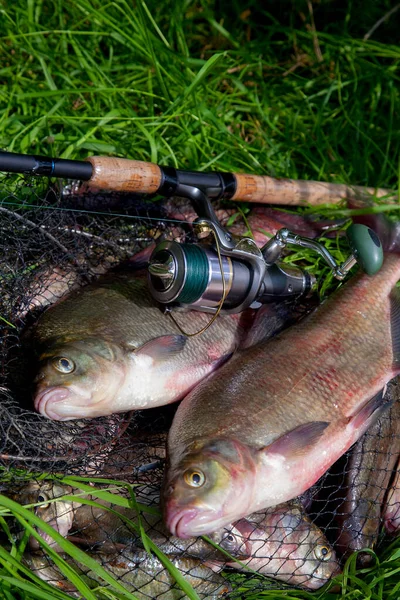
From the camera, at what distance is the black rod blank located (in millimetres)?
3027

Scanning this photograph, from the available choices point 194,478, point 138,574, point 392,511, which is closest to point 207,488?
point 194,478

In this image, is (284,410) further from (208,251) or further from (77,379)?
(77,379)

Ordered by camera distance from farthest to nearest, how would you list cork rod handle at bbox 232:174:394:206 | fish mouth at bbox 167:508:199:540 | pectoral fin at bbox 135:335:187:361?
cork rod handle at bbox 232:174:394:206 < pectoral fin at bbox 135:335:187:361 < fish mouth at bbox 167:508:199:540

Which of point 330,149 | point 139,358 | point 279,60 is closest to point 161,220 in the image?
point 139,358

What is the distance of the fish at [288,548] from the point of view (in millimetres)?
3061

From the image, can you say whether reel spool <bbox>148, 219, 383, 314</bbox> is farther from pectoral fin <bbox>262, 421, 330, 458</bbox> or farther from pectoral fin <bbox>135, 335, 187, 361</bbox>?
pectoral fin <bbox>262, 421, 330, 458</bbox>

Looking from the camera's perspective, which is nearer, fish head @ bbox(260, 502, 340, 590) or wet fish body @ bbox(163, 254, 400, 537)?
wet fish body @ bbox(163, 254, 400, 537)

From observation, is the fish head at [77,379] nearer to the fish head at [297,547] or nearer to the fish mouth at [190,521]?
the fish mouth at [190,521]

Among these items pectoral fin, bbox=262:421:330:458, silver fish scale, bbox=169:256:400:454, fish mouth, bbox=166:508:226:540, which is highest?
silver fish scale, bbox=169:256:400:454

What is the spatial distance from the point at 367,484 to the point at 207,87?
8.58ft

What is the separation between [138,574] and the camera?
2971mm

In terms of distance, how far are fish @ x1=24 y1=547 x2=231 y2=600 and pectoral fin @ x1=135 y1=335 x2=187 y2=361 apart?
846 millimetres

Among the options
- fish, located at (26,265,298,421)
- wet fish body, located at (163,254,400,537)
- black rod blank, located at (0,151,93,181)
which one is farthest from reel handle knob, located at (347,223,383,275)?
black rod blank, located at (0,151,93,181)

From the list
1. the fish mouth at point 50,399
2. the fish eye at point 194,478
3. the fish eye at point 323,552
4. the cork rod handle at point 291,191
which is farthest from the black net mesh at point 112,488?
the cork rod handle at point 291,191
